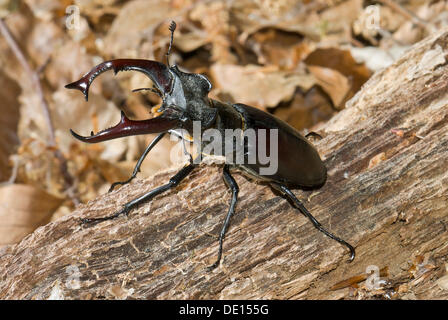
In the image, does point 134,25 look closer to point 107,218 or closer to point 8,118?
point 8,118

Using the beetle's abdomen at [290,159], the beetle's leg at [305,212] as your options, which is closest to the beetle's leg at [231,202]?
the beetle's abdomen at [290,159]

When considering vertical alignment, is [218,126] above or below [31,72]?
below

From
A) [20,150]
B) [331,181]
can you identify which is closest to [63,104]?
[20,150]

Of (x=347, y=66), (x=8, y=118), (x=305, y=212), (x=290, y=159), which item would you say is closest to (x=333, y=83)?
(x=347, y=66)

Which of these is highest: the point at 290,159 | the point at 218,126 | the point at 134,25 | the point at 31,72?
the point at 134,25

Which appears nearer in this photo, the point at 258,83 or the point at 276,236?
the point at 276,236

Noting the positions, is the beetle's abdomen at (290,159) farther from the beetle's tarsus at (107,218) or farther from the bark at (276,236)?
the beetle's tarsus at (107,218)

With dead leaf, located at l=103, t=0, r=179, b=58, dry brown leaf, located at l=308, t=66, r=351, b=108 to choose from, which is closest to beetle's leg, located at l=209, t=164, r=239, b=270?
dry brown leaf, located at l=308, t=66, r=351, b=108
